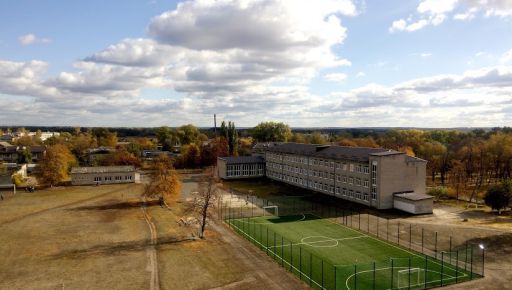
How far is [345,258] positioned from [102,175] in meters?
65.4

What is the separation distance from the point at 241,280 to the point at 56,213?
125 feet

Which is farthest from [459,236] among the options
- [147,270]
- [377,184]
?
[147,270]

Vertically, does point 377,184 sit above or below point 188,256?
above

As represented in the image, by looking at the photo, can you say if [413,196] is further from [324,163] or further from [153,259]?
[153,259]

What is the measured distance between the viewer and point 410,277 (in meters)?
33.2

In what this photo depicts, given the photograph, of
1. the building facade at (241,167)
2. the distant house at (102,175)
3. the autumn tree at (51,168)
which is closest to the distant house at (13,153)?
the autumn tree at (51,168)

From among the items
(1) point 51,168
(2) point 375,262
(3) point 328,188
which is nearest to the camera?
(2) point 375,262

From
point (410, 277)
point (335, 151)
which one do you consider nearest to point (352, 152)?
point (335, 151)

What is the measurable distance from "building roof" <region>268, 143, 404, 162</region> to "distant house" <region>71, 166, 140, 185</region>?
32.6m

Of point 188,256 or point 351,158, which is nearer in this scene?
point 188,256

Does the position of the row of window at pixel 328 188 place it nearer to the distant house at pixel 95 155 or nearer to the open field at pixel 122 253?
the open field at pixel 122 253

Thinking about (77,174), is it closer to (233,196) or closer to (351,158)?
(233,196)

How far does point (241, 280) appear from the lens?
32750mm

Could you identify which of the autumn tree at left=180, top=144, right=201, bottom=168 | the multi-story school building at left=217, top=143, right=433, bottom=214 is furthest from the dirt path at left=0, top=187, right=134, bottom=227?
the autumn tree at left=180, top=144, right=201, bottom=168
